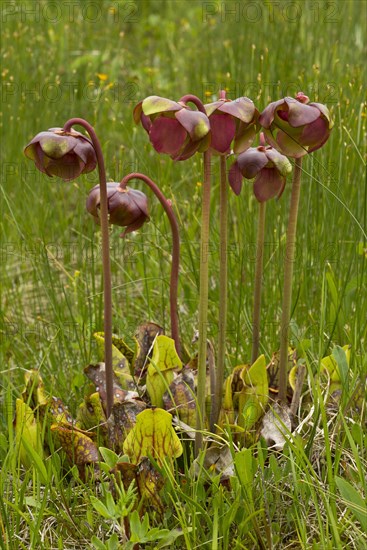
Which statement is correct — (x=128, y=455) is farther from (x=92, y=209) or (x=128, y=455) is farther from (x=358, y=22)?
→ (x=358, y=22)

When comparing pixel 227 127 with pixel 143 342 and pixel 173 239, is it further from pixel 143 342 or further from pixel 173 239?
pixel 143 342

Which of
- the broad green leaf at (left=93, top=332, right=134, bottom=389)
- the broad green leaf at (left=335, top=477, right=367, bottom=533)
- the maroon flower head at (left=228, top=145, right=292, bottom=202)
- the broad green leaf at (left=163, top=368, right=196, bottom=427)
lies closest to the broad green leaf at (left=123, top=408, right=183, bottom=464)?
the broad green leaf at (left=163, top=368, right=196, bottom=427)

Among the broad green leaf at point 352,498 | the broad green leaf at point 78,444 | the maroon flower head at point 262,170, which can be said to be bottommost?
the broad green leaf at point 78,444

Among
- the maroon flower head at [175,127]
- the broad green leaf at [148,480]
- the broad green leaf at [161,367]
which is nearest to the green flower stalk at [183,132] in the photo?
the maroon flower head at [175,127]

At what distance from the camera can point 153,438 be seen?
1.49 metres

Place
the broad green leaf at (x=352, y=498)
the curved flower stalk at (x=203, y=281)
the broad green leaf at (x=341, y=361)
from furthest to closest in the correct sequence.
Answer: the broad green leaf at (x=341, y=361), the curved flower stalk at (x=203, y=281), the broad green leaf at (x=352, y=498)

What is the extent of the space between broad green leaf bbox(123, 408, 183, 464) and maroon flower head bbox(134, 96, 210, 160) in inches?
19.2

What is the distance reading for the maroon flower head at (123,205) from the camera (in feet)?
5.13

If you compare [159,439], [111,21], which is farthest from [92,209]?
[111,21]

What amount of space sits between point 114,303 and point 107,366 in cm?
78

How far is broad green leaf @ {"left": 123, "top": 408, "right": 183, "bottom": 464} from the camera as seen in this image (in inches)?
57.7

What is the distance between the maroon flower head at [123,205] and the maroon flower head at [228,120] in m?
0.26

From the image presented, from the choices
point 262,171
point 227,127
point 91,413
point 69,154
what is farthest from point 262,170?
point 91,413

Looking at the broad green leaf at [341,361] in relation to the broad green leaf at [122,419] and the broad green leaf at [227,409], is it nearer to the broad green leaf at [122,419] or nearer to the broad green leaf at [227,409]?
the broad green leaf at [227,409]
